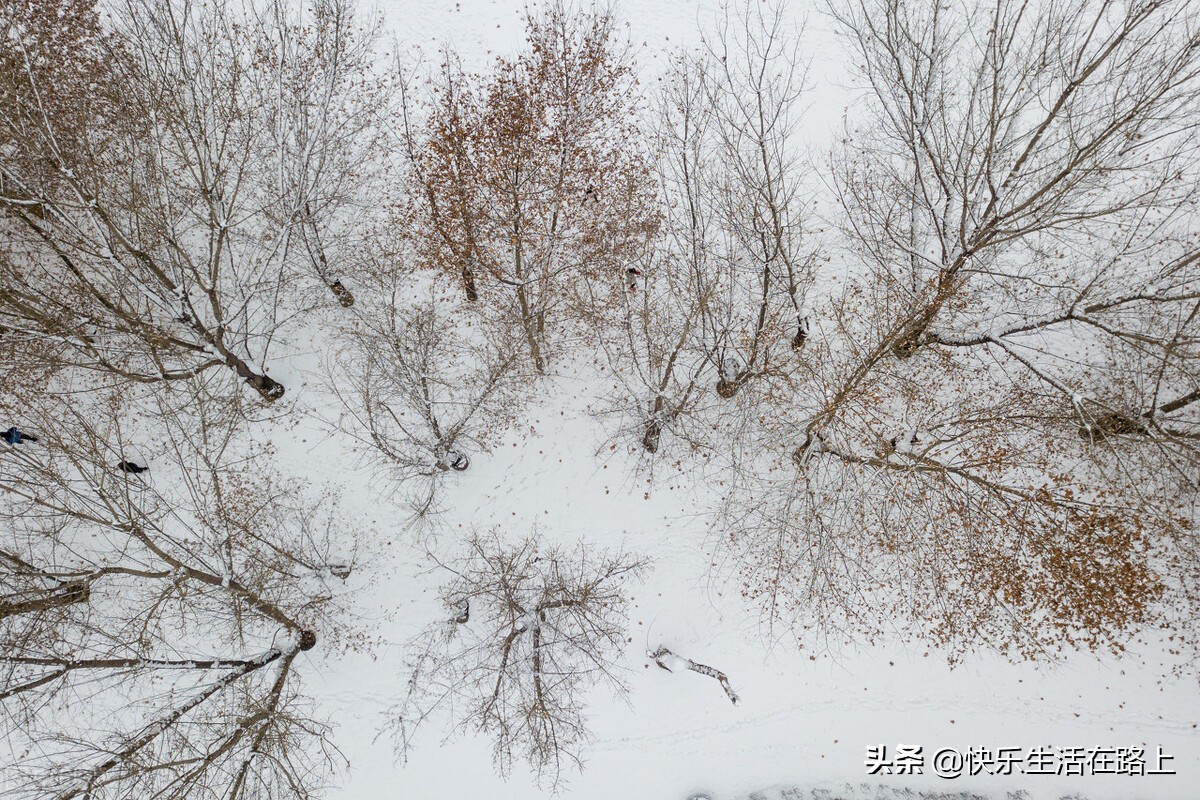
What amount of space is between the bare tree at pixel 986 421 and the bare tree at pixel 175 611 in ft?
30.0

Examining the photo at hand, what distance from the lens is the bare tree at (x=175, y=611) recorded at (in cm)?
1159

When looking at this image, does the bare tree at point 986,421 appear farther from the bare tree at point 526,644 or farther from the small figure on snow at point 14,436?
the small figure on snow at point 14,436

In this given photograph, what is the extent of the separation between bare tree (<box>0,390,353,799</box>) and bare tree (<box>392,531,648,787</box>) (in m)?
2.19

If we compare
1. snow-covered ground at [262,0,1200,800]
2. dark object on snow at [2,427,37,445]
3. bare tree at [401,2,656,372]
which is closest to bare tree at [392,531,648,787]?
snow-covered ground at [262,0,1200,800]

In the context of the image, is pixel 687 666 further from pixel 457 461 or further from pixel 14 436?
pixel 14 436

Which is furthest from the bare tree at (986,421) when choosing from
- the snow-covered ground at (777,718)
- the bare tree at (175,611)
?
the bare tree at (175,611)

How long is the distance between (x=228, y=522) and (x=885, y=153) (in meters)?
14.6

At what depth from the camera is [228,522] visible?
39.0 ft

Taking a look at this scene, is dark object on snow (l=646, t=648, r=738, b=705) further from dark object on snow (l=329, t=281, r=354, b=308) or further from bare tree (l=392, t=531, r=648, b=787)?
dark object on snow (l=329, t=281, r=354, b=308)

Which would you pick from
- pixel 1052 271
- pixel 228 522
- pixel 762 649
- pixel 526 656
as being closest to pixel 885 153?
pixel 1052 271

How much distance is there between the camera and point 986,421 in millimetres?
11789

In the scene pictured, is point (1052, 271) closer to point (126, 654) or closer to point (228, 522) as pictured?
point (228, 522)

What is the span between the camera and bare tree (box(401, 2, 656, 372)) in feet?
45.7

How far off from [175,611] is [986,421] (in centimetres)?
1626
